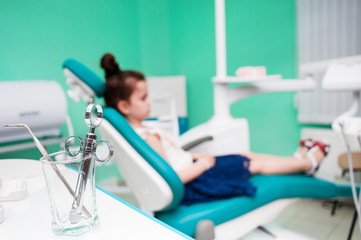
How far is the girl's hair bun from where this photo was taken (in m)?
1.38

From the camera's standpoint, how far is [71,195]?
551 millimetres

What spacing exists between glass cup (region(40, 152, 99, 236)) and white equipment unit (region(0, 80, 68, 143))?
111 cm

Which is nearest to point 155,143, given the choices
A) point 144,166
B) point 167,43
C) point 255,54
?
point 144,166

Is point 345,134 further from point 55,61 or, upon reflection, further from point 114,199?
point 55,61

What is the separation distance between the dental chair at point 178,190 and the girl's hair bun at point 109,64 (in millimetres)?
118

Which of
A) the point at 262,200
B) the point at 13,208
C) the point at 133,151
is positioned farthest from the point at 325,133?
the point at 13,208

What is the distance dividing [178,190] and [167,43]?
282cm

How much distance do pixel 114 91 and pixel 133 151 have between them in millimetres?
444

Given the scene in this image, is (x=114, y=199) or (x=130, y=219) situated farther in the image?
(x=114, y=199)

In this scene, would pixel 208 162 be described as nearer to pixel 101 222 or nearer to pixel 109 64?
pixel 109 64

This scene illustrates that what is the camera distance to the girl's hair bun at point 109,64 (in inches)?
54.1

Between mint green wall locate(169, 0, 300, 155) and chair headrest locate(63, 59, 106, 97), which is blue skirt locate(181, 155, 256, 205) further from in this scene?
mint green wall locate(169, 0, 300, 155)

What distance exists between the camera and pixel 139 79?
4.77 ft

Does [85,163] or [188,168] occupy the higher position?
[85,163]
